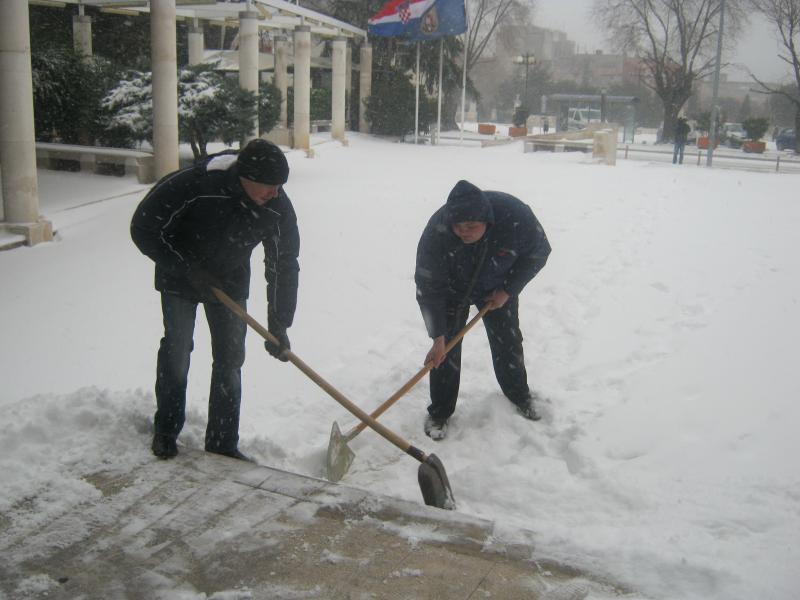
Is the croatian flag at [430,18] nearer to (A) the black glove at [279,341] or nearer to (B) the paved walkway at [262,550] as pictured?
(A) the black glove at [279,341]

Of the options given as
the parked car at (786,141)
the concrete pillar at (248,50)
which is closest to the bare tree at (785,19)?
the parked car at (786,141)

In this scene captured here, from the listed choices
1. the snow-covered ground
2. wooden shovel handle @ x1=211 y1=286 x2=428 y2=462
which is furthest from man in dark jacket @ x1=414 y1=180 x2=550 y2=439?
wooden shovel handle @ x1=211 y1=286 x2=428 y2=462

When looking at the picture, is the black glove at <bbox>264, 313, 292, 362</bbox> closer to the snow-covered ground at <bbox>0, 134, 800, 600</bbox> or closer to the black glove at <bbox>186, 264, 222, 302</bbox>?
the black glove at <bbox>186, 264, 222, 302</bbox>

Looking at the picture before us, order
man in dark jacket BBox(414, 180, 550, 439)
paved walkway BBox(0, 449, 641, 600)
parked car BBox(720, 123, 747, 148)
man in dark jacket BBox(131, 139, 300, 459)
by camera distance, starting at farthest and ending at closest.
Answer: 1. parked car BBox(720, 123, 747, 148)
2. man in dark jacket BBox(414, 180, 550, 439)
3. man in dark jacket BBox(131, 139, 300, 459)
4. paved walkway BBox(0, 449, 641, 600)

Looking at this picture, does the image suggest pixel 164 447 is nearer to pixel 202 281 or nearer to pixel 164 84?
pixel 202 281

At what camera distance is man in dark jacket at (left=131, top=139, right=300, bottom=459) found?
3.32 metres

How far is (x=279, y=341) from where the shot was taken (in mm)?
3793

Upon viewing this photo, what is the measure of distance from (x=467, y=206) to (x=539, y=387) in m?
1.79

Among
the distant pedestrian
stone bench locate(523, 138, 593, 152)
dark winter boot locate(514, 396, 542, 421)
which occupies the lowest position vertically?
dark winter boot locate(514, 396, 542, 421)

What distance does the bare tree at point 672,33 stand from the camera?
4041 cm

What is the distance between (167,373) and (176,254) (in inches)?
22.3

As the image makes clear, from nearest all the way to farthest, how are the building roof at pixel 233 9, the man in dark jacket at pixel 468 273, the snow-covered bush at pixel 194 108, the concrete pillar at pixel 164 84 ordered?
the man in dark jacket at pixel 468 273
the concrete pillar at pixel 164 84
the snow-covered bush at pixel 194 108
the building roof at pixel 233 9

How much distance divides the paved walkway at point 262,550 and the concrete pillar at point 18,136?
5.52 m

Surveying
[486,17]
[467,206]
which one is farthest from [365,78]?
[467,206]
